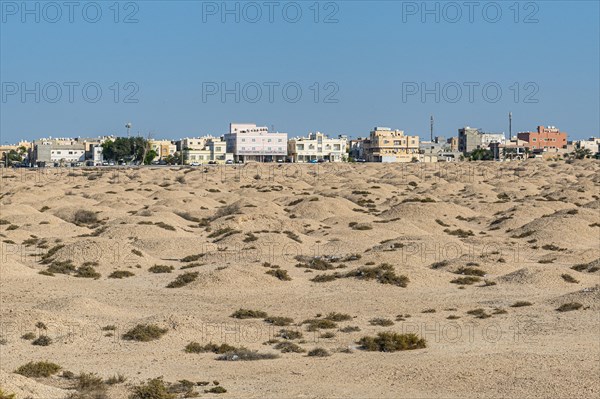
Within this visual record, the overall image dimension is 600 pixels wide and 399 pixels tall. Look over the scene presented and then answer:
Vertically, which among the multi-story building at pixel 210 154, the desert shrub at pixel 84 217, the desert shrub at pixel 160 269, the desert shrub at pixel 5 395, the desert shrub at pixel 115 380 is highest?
the multi-story building at pixel 210 154

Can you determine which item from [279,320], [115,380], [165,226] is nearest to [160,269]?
[279,320]

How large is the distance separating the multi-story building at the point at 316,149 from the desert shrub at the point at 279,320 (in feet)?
514

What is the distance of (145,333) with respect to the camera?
25219 mm

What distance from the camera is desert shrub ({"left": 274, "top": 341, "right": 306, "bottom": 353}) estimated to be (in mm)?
24422

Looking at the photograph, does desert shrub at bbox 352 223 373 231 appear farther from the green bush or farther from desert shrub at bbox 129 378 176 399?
desert shrub at bbox 129 378 176 399

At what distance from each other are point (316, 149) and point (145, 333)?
538ft

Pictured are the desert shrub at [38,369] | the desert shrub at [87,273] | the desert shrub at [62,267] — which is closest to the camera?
the desert shrub at [38,369]

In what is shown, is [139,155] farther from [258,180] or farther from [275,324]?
[275,324]

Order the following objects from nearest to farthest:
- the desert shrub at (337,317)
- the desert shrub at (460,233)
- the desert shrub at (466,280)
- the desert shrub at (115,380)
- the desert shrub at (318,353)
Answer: the desert shrub at (115,380) < the desert shrub at (318,353) < the desert shrub at (337,317) < the desert shrub at (466,280) < the desert shrub at (460,233)

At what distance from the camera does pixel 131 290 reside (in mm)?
34500

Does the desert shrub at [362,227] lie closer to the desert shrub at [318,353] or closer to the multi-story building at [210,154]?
the desert shrub at [318,353]

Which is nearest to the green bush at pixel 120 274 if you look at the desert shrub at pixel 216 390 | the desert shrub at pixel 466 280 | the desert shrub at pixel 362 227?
the desert shrub at pixel 466 280

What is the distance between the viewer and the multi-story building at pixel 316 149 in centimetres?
18675

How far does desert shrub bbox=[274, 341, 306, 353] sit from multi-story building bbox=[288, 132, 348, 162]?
527ft
